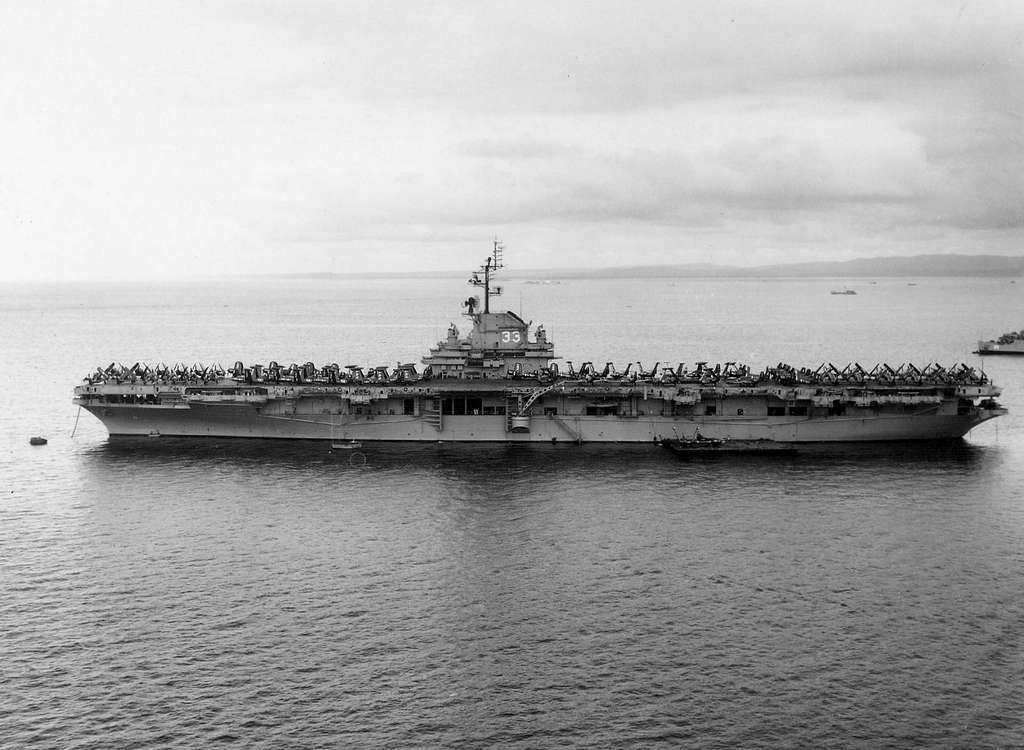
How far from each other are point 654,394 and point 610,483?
24.7ft

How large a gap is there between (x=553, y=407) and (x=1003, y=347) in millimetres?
61520

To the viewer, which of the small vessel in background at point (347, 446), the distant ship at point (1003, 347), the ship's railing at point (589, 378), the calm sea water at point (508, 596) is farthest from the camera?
the distant ship at point (1003, 347)

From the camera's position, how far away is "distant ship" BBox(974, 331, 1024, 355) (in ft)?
280

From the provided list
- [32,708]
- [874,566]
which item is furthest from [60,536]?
[874,566]

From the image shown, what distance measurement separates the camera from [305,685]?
18.4 m

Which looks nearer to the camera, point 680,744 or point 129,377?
point 680,744

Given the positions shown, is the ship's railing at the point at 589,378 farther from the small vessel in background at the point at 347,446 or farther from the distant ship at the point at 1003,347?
the distant ship at the point at 1003,347

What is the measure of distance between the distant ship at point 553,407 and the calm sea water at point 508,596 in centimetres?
131

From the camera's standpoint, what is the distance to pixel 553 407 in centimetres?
4112

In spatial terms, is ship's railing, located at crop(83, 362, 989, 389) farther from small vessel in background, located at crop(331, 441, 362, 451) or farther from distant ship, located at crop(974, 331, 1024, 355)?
distant ship, located at crop(974, 331, 1024, 355)

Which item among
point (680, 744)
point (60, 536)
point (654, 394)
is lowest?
point (680, 744)

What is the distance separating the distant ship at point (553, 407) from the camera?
4016 centimetres

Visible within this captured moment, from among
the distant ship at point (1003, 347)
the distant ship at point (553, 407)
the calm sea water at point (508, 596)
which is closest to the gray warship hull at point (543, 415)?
the distant ship at point (553, 407)

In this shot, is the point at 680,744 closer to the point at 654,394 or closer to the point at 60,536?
the point at 60,536
